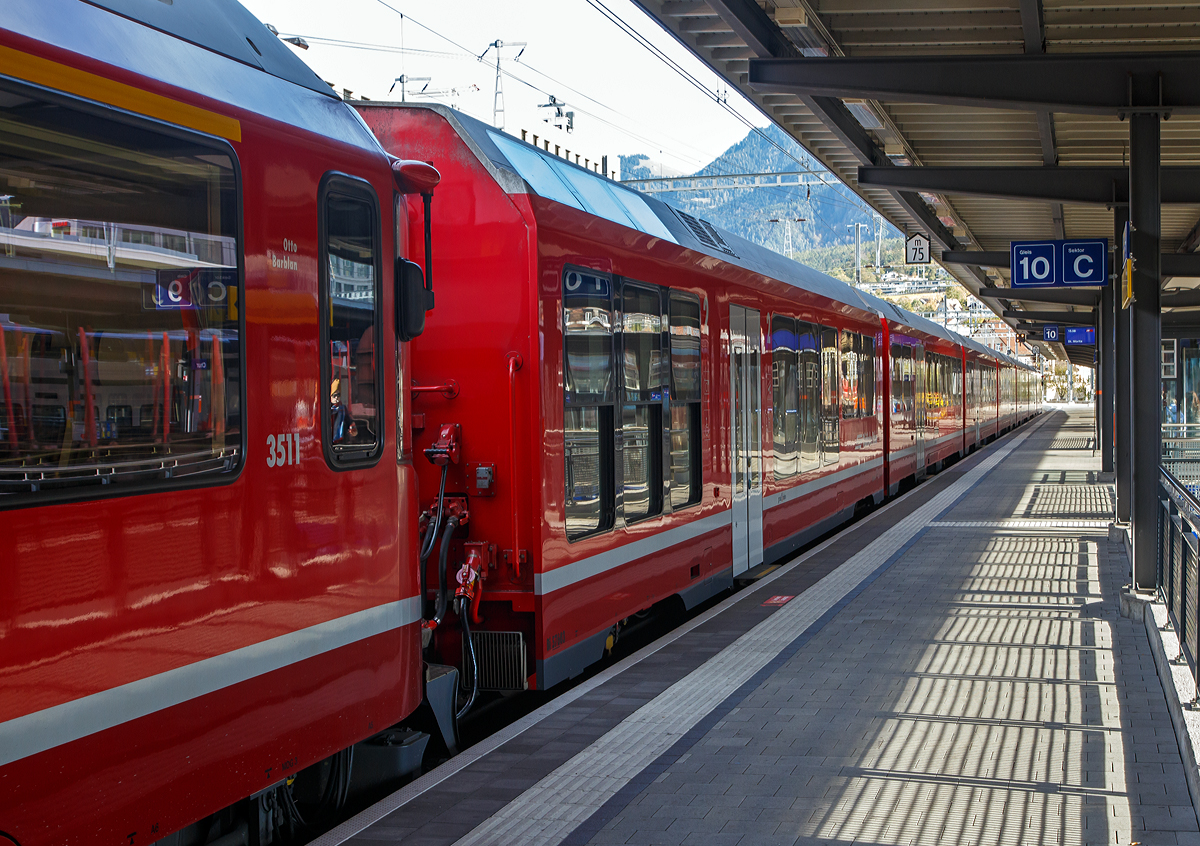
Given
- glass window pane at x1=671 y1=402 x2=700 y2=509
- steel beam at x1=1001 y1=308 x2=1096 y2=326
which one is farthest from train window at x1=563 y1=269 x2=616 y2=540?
steel beam at x1=1001 y1=308 x2=1096 y2=326

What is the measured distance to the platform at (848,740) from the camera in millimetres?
4312

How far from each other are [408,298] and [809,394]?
25.9ft

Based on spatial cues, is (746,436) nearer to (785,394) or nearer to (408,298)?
(785,394)

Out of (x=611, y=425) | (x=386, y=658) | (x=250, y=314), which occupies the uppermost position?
(x=250, y=314)

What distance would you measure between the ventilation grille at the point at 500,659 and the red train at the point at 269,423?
14 mm

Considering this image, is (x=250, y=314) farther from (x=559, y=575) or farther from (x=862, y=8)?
(x=862, y=8)

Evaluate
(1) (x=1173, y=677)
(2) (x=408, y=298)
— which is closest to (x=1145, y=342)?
(1) (x=1173, y=677)

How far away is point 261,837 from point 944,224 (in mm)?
15739

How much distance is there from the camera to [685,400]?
26.0 feet

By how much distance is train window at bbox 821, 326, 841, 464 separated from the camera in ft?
40.8

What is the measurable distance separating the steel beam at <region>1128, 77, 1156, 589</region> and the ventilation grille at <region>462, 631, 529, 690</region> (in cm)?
536

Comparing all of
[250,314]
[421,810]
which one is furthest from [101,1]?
[421,810]

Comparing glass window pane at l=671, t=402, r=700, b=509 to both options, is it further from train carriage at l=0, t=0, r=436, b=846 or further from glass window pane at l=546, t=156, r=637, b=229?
train carriage at l=0, t=0, r=436, b=846

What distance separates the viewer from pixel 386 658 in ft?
14.3
